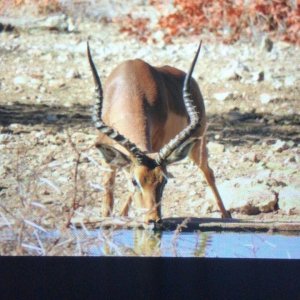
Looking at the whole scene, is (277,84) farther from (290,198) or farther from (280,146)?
(290,198)

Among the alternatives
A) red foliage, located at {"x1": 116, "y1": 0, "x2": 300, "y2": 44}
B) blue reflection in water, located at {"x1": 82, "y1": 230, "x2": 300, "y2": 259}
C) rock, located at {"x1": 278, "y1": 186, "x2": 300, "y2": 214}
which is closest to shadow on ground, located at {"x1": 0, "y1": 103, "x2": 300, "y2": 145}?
rock, located at {"x1": 278, "y1": 186, "x2": 300, "y2": 214}

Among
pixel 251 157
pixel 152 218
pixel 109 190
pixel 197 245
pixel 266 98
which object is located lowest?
pixel 197 245

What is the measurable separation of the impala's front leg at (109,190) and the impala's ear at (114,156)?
0.05m

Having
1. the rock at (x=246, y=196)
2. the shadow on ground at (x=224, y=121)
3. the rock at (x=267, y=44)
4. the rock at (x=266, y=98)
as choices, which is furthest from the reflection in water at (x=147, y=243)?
the rock at (x=267, y=44)

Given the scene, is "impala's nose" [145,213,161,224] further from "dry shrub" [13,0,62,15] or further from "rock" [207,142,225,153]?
"dry shrub" [13,0,62,15]

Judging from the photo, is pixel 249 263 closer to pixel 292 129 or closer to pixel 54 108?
pixel 292 129

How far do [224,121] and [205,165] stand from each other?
210 mm

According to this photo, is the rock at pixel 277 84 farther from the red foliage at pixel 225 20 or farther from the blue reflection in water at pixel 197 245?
the blue reflection in water at pixel 197 245

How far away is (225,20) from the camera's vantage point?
21.2 ft

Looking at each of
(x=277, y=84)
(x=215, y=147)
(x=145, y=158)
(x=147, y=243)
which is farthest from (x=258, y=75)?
(x=147, y=243)

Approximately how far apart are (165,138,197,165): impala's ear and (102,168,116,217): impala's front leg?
9.1 inches

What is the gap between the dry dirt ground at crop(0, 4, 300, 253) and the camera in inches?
243

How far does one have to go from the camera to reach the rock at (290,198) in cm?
629

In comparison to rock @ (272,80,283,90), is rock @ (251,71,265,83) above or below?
above
